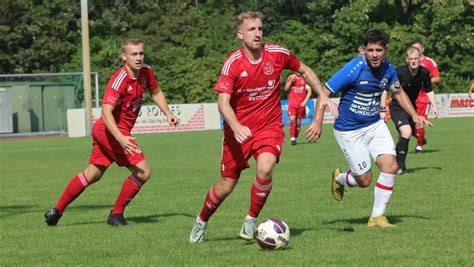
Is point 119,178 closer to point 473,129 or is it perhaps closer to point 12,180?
point 12,180

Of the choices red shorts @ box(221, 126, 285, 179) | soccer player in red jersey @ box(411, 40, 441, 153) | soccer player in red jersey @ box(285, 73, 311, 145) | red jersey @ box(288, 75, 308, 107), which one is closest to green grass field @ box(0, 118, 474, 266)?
soccer player in red jersey @ box(411, 40, 441, 153)

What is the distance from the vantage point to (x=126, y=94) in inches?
382

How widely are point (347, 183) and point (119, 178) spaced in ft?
24.2

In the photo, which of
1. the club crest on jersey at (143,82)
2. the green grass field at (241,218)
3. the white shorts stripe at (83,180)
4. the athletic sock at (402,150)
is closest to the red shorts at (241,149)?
the green grass field at (241,218)

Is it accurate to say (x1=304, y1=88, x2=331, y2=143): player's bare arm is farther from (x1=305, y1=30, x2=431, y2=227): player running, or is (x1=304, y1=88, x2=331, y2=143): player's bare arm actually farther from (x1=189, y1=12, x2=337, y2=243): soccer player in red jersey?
(x1=305, y1=30, x2=431, y2=227): player running

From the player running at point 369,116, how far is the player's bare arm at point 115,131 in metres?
2.03

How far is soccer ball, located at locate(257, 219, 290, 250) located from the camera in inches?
298

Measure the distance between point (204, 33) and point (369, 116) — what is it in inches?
1671

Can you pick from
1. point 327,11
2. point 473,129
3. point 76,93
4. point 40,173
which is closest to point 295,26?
point 327,11

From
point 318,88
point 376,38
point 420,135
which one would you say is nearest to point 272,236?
point 318,88

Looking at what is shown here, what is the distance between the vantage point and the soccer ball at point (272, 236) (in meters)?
7.58

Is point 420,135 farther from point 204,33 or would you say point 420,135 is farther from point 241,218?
point 204,33

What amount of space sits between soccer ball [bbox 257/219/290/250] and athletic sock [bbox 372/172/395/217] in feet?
4.91

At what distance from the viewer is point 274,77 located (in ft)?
27.0
